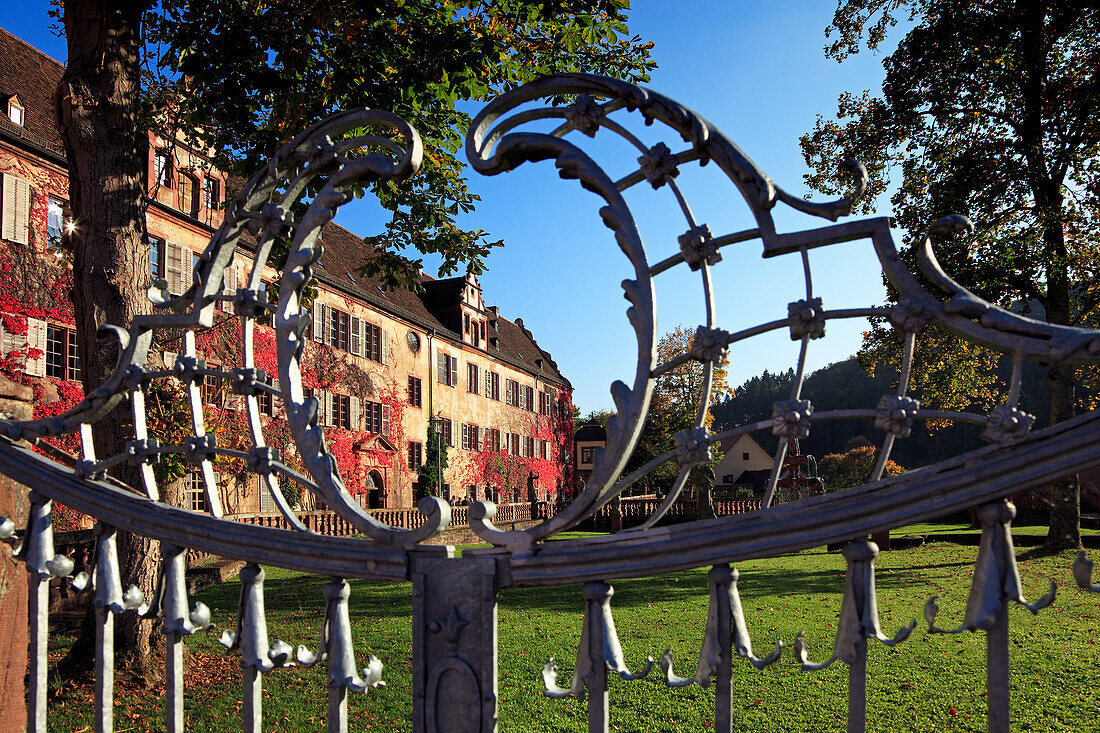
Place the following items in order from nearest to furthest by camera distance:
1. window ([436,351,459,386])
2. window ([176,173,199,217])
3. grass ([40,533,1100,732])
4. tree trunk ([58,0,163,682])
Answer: grass ([40,533,1100,732])
tree trunk ([58,0,163,682])
window ([176,173,199,217])
window ([436,351,459,386])

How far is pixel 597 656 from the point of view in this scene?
1596mm

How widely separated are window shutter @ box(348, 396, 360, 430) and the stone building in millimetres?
78

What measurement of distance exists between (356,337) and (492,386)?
12.6 meters

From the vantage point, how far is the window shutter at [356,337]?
27531 millimetres

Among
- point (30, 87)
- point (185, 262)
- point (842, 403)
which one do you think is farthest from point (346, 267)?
point (842, 403)

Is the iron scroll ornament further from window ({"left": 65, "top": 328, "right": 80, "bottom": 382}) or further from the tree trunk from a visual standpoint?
window ({"left": 65, "top": 328, "right": 80, "bottom": 382})

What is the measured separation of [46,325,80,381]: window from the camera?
1572cm

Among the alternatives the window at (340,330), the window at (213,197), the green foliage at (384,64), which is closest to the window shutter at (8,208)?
the window at (213,197)

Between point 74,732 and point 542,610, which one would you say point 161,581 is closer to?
point 74,732

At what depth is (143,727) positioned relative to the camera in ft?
17.3

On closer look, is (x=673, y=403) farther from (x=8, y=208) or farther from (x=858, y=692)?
(x=858, y=692)

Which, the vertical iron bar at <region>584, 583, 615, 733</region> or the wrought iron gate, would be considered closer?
the wrought iron gate

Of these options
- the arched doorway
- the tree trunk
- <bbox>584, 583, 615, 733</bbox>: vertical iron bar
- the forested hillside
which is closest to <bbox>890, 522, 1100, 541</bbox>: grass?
the arched doorway

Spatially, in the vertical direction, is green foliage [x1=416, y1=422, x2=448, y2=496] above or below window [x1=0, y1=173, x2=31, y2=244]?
below
